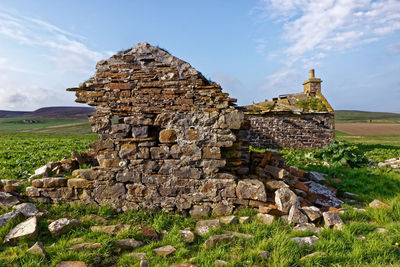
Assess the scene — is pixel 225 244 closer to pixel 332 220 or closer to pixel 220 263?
pixel 220 263

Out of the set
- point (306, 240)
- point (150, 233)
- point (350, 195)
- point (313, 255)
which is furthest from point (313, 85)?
point (150, 233)

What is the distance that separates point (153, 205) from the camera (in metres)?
5.23

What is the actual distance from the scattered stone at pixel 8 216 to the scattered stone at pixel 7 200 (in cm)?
54

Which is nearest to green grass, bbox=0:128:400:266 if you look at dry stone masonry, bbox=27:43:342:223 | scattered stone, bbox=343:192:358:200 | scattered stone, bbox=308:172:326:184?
dry stone masonry, bbox=27:43:342:223

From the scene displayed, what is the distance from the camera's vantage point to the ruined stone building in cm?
1759

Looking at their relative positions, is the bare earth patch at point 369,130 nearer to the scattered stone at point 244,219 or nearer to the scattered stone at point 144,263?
the scattered stone at point 244,219

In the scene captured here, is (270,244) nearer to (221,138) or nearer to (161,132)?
(221,138)

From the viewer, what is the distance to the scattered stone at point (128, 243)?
A: 3939 mm

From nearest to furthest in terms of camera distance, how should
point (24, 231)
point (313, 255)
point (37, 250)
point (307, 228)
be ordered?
point (313, 255), point (37, 250), point (24, 231), point (307, 228)

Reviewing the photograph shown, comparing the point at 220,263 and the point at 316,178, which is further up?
the point at 316,178

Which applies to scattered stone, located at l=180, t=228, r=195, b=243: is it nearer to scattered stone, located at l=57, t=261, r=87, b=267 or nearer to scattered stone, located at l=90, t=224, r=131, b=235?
scattered stone, located at l=90, t=224, r=131, b=235

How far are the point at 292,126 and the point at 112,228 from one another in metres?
15.9

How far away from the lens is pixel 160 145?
17.6ft

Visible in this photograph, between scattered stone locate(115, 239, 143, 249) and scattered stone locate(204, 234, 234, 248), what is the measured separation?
44.5 inches
